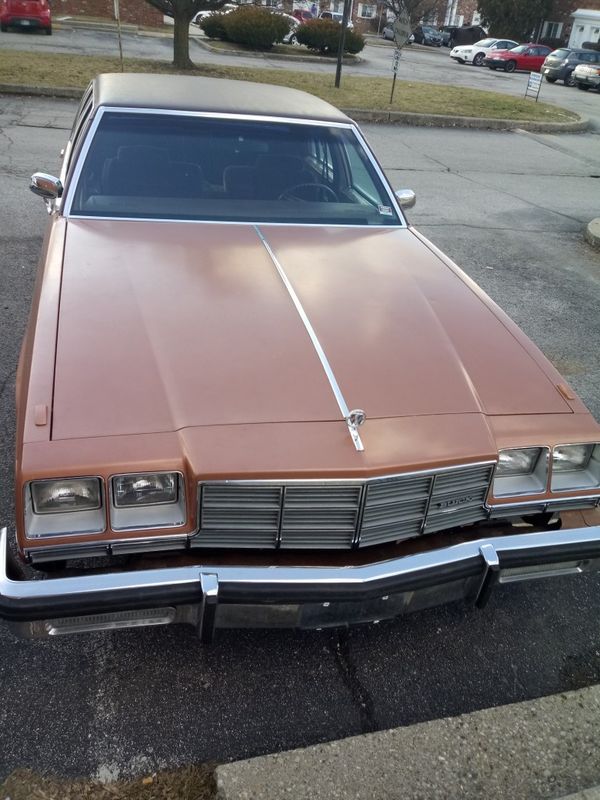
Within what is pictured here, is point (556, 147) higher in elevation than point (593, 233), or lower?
lower

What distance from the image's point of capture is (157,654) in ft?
7.99

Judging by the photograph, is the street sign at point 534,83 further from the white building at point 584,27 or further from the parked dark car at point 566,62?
the white building at point 584,27

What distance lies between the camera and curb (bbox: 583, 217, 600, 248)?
7754 millimetres

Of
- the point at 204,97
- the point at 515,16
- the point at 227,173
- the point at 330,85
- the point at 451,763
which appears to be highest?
the point at 515,16

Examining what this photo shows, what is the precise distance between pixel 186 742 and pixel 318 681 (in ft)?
1.66

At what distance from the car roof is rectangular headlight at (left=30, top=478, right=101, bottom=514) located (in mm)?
2488

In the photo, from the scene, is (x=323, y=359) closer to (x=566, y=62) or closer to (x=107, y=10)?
(x=566, y=62)

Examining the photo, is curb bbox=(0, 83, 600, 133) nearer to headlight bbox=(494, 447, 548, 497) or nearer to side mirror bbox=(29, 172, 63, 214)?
side mirror bbox=(29, 172, 63, 214)

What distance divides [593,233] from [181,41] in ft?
42.5

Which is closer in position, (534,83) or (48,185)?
(48,185)

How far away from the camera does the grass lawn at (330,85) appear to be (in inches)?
577

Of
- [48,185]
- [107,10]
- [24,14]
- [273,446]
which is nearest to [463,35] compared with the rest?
[107,10]

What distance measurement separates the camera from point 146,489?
6.88 feet

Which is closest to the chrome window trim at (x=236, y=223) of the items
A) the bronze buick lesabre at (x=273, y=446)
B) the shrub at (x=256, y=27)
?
the bronze buick lesabre at (x=273, y=446)
